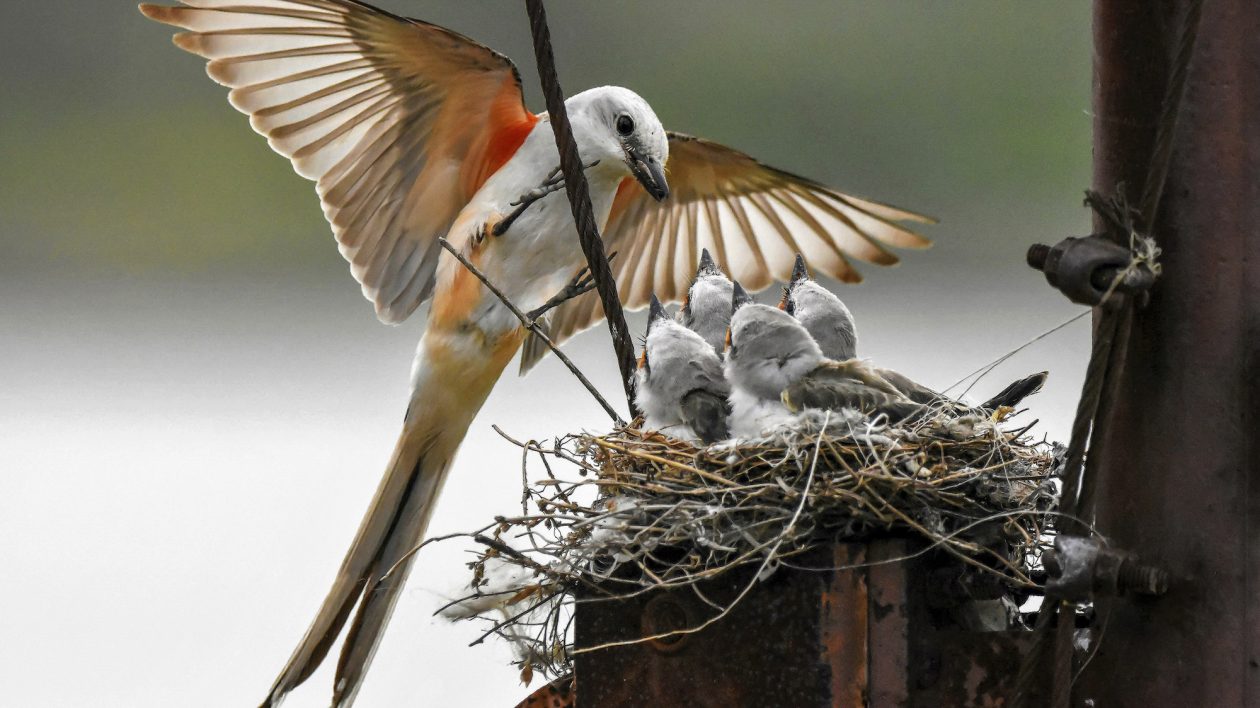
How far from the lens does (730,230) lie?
5.28 meters

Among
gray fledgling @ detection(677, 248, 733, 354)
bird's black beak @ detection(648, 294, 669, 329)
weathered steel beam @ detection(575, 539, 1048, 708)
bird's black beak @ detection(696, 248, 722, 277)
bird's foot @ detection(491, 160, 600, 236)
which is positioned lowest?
weathered steel beam @ detection(575, 539, 1048, 708)

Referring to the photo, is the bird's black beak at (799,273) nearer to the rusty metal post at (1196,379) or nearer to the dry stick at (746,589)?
the dry stick at (746,589)

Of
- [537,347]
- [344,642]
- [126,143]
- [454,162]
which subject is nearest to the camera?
[344,642]

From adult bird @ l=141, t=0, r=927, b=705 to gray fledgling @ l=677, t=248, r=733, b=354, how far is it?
1.01 feet

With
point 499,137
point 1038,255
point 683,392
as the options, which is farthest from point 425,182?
point 1038,255

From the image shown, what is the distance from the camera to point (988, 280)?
715cm

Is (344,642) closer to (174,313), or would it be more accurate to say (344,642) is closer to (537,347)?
(537,347)

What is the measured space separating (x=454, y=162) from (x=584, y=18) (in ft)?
8.17

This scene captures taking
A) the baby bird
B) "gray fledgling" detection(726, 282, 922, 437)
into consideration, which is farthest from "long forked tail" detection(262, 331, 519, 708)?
"gray fledgling" detection(726, 282, 922, 437)

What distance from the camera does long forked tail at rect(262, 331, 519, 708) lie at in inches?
167

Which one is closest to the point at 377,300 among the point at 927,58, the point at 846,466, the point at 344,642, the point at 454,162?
the point at 454,162

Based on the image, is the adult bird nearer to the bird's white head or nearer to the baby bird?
the bird's white head

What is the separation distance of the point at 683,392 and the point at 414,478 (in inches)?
58.9

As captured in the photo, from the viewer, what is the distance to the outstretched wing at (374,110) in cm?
441
